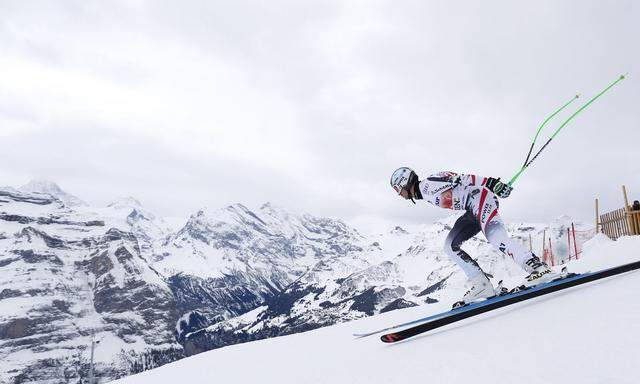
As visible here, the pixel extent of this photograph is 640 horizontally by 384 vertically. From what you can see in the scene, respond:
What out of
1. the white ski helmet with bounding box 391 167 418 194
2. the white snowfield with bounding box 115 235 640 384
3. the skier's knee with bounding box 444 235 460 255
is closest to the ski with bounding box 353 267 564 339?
the white snowfield with bounding box 115 235 640 384

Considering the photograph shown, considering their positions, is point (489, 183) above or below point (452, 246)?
above

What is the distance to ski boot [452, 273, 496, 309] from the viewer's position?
7.25m

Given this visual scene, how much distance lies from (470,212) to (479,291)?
1295 millimetres

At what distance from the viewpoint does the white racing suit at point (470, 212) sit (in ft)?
22.5

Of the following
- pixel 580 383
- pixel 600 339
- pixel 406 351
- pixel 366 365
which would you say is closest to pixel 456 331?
pixel 406 351

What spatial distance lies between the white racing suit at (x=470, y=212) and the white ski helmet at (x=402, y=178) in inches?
7.2

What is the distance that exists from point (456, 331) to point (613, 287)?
1837 millimetres

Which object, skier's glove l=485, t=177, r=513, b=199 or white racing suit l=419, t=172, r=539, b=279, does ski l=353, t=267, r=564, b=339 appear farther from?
skier's glove l=485, t=177, r=513, b=199

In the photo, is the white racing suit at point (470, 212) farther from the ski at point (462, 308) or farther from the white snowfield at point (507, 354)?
the white snowfield at point (507, 354)

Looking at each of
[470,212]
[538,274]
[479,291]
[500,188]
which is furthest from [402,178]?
[538,274]

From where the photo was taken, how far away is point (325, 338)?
8055 millimetres

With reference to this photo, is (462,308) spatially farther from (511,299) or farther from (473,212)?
(473,212)

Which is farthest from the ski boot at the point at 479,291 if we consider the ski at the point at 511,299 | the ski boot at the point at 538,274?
the ski at the point at 511,299

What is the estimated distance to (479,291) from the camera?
7.33 meters
